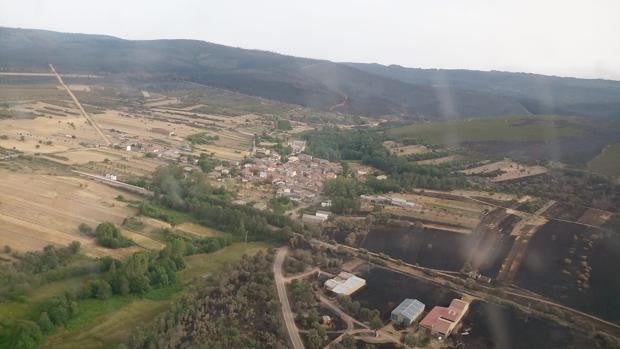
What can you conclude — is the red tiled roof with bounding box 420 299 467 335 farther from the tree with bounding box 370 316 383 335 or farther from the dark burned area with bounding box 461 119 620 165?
the dark burned area with bounding box 461 119 620 165

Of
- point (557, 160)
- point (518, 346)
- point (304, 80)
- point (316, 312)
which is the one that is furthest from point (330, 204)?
point (304, 80)

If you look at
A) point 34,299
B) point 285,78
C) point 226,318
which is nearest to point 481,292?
point 226,318

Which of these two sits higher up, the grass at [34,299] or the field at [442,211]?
the grass at [34,299]

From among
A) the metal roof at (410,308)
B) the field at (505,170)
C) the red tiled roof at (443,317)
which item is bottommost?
the red tiled roof at (443,317)

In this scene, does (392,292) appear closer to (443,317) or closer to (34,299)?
(443,317)

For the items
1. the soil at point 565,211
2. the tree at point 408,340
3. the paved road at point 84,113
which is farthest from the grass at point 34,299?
the paved road at point 84,113

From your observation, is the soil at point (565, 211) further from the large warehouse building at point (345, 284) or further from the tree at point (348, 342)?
the tree at point (348, 342)
